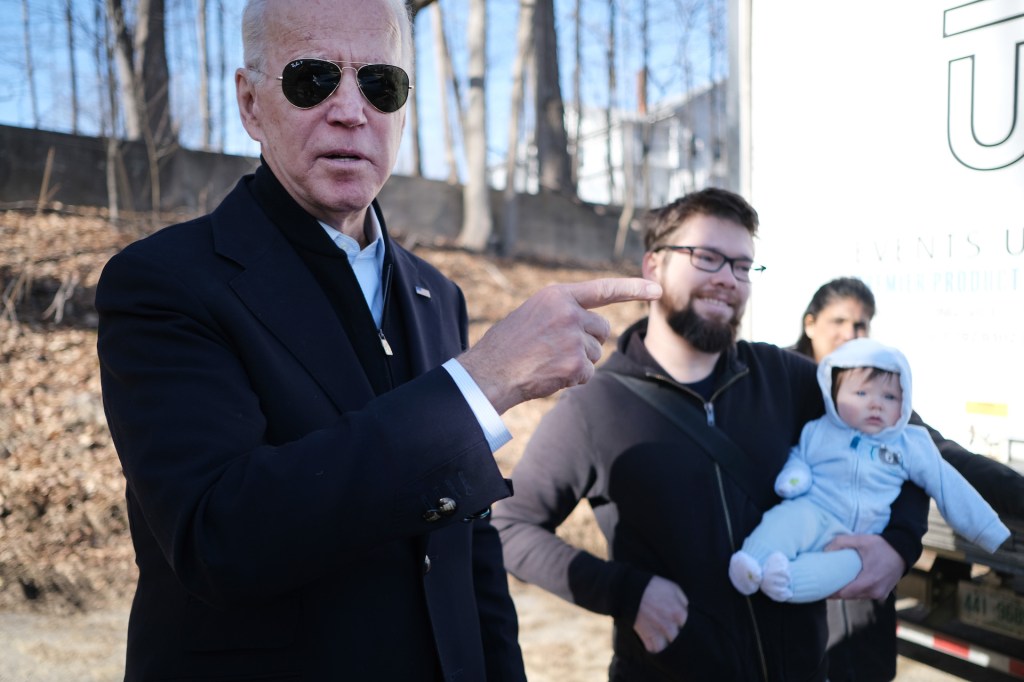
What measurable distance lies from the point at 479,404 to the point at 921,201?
2.01 m

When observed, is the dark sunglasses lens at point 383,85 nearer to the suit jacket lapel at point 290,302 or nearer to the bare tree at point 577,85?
the suit jacket lapel at point 290,302

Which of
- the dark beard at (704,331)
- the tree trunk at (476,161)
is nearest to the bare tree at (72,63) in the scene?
the tree trunk at (476,161)

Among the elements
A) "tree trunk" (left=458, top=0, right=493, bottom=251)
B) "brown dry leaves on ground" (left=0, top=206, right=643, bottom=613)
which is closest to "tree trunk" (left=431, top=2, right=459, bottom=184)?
"tree trunk" (left=458, top=0, right=493, bottom=251)

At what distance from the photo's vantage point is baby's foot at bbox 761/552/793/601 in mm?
2211

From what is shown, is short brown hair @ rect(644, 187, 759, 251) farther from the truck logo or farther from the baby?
the truck logo

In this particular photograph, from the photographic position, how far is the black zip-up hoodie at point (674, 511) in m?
2.33

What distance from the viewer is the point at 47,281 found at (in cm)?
818

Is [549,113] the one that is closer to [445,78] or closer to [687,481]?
[445,78]

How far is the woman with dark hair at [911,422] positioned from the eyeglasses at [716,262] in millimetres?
512

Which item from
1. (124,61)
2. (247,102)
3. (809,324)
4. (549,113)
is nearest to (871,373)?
(809,324)

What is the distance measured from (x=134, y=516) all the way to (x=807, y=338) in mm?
2517

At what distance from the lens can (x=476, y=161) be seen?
14219mm

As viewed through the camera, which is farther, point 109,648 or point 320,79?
point 109,648

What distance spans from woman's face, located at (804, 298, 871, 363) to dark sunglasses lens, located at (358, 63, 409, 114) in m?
1.90
